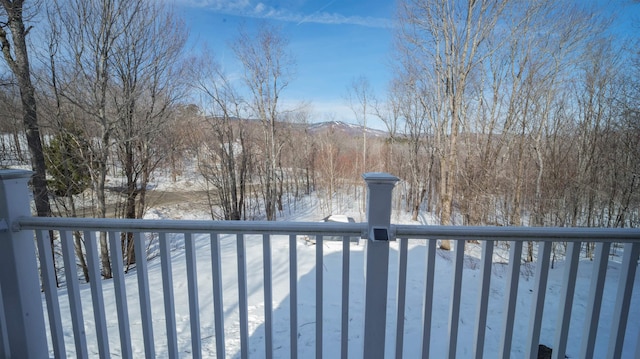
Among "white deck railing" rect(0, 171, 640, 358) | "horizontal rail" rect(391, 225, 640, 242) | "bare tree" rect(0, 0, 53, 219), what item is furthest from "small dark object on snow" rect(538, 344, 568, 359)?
"bare tree" rect(0, 0, 53, 219)

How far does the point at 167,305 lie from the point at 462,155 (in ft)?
32.1

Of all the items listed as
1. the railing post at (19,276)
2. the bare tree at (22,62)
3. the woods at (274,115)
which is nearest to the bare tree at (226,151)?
the woods at (274,115)

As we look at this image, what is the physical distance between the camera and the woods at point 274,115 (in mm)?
5148

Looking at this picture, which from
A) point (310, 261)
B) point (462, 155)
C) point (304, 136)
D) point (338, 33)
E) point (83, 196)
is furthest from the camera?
point (304, 136)

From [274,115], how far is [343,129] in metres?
6.21

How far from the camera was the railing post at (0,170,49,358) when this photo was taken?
1.22 meters

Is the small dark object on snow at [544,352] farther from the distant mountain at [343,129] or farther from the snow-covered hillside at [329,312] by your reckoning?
the distant mountain at [343,129]

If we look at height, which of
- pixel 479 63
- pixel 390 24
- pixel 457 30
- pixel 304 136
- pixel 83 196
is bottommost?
pixel 83 196

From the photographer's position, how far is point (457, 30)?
23.2ft

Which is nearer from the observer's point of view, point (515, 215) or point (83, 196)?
point (83, 196)

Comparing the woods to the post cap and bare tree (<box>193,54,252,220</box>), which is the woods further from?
the post cap

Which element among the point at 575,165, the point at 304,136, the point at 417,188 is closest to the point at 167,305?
the point at 575,165

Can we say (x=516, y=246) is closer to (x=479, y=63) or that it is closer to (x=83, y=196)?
(x=83, y=196)

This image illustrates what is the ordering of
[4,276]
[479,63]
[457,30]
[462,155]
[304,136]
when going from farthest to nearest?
[304,136] < [462,155] < [479,63] < [457,30] < [4,276]
